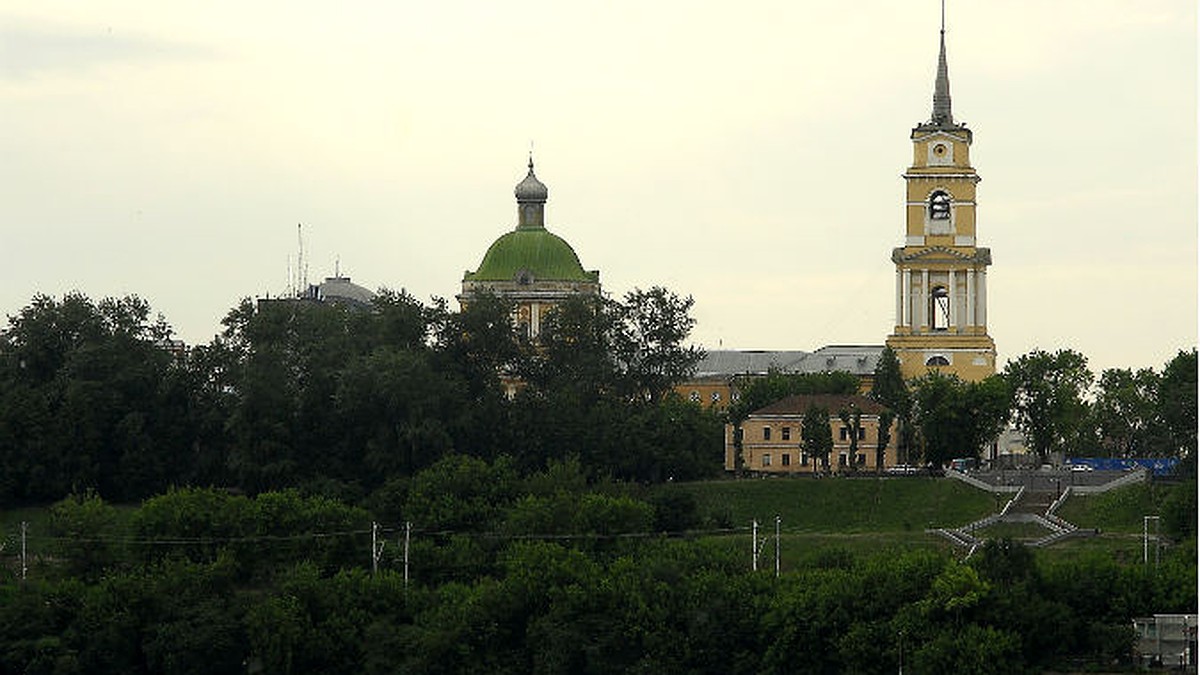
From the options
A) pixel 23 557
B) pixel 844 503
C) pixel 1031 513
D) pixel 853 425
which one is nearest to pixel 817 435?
pixel 853 425

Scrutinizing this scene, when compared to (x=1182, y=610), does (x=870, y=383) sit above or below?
above

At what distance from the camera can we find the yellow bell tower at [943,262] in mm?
117688

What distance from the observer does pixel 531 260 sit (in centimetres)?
12719

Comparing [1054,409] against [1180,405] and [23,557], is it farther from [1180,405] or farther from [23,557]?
[23,557]

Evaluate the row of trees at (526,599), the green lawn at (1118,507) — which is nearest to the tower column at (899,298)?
the green lawn at (1118,507)

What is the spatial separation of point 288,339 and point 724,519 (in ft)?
57.7

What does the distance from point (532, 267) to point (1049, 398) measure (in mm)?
28958

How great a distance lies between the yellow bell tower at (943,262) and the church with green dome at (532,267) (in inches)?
569

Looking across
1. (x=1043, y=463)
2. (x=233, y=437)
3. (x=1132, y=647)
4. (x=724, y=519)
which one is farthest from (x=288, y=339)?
(x=1132, y=647)

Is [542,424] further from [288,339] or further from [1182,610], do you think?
[1182,610]

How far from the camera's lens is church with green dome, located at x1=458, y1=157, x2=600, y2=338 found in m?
126

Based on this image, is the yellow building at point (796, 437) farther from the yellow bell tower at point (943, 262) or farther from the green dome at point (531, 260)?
the green dome at point (531, 260)

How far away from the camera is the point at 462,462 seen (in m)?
90.3

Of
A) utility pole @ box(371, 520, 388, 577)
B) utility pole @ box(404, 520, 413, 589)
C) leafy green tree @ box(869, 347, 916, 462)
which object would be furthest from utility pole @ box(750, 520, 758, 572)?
leafy green tree @ box(869, 347, 916, 462)
